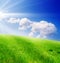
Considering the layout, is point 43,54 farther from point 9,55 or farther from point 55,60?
point 9,55

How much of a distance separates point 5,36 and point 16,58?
3681 millimetres

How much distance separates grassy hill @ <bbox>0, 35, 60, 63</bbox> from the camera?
1575 cm

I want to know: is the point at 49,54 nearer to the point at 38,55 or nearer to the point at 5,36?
the point at 38,55

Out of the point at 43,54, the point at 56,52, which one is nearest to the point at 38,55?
the point at 43,54

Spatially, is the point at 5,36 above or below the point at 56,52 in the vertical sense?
above

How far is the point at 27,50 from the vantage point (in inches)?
668

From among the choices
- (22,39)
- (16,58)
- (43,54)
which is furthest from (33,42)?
(16,58)

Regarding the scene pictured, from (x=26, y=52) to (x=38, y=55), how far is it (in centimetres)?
94

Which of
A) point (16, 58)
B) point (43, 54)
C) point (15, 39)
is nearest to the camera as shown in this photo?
point (16, 58)

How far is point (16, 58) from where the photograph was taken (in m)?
15.7

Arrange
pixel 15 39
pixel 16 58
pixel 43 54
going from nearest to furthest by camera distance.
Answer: pixel 16 58 → pixel 43 54 → pixel 15 39

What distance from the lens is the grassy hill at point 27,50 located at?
1575cm

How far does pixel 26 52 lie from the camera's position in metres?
16.6

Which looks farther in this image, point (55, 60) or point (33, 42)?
point (33, 42)
